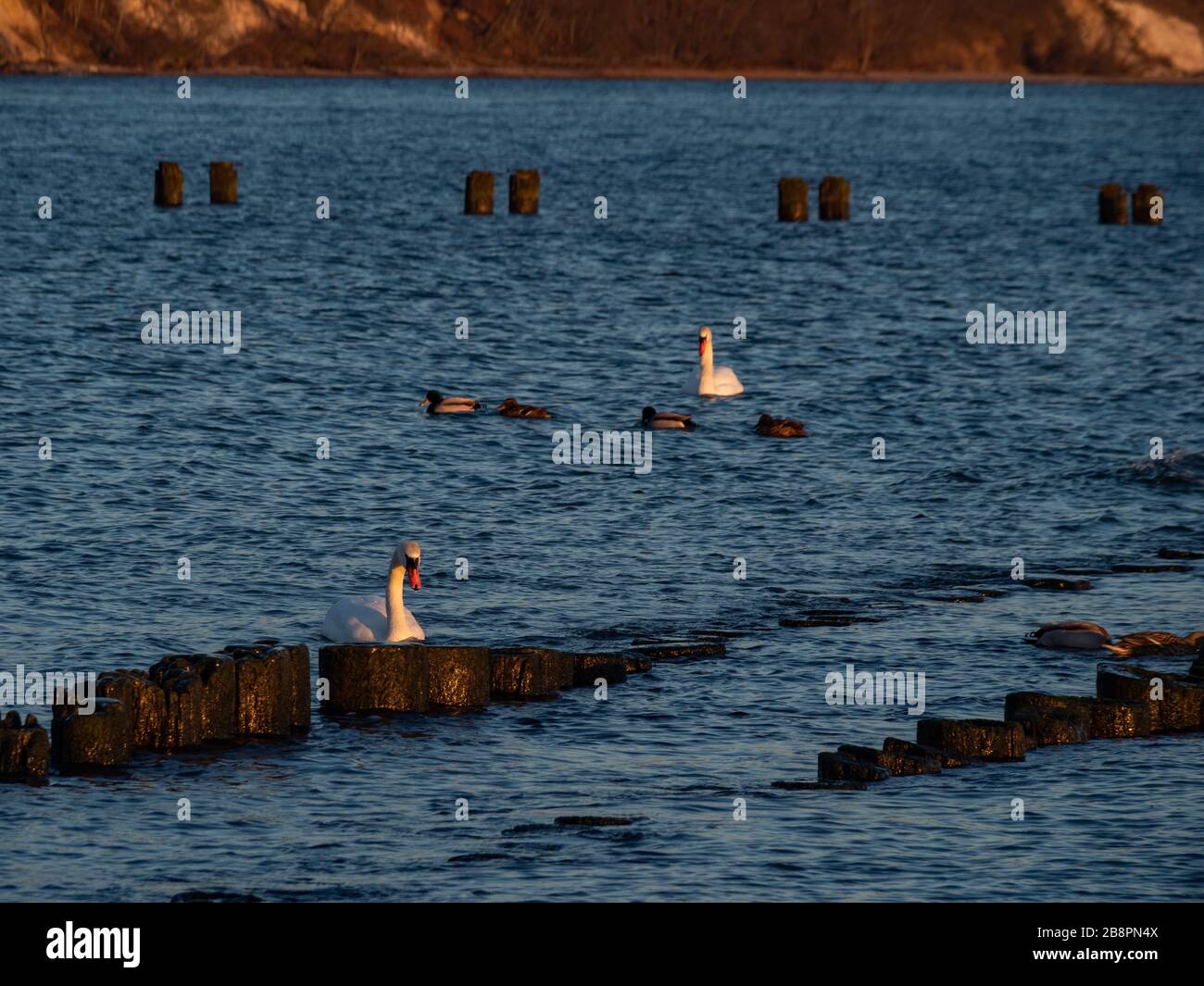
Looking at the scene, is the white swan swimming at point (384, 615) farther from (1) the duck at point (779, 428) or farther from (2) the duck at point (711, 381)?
(2) the duck at point (711, 381)

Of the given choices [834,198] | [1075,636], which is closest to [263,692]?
[1075,636]

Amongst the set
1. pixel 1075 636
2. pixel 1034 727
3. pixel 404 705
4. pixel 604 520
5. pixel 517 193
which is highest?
pixel 517 193

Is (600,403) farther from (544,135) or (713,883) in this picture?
(544,135)

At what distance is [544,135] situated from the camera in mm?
139125

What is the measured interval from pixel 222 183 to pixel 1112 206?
32900 millimetres

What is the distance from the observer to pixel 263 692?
20188 mm

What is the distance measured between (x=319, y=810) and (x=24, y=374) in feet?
88.8

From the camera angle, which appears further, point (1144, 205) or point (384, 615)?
point (1144, 205)

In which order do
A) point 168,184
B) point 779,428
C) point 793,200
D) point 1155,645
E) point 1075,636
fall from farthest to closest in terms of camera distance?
point 168,184 → point 793,200 → point 779,428 → point 1075,636 → point 1155,645

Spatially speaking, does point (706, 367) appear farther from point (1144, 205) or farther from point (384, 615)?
point (1144, 205)

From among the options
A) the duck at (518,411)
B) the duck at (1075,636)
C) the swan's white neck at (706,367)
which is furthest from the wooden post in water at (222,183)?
the duck at (1075,636)

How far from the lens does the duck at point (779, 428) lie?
3894 cm

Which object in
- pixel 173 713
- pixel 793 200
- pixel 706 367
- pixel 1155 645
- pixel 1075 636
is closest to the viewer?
pixel 173 713
